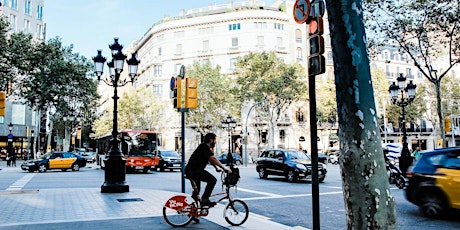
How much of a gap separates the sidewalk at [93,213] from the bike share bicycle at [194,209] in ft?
0.49

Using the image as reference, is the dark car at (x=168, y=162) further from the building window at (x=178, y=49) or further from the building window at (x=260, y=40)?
the building window at (x=178, y=49)

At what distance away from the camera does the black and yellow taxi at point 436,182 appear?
336 inches

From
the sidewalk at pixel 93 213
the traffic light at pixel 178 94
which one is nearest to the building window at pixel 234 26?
the traffic light at pixel 178 94

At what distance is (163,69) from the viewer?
199ft

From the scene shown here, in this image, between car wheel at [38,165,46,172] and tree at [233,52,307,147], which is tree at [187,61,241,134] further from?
car wheel at [38,165,46,172]

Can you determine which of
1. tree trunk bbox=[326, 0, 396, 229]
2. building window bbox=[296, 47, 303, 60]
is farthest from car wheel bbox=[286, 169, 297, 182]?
building window bbox=[296, 47, 303, 60]

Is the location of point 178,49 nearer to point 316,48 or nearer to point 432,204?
point 432,204

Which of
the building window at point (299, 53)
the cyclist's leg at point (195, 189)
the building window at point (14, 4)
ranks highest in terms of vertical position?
the building window at point (14, 4)

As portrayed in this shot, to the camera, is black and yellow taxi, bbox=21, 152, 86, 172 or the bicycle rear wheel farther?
black and yellow taxi, bbox=21, 152, 86, 172

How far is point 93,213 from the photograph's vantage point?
29.1 ft

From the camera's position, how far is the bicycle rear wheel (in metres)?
7.41

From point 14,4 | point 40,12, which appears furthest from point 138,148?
point 40,12

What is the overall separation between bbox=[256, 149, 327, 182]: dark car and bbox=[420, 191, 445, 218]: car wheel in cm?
822

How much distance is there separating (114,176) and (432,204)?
9409 mm
